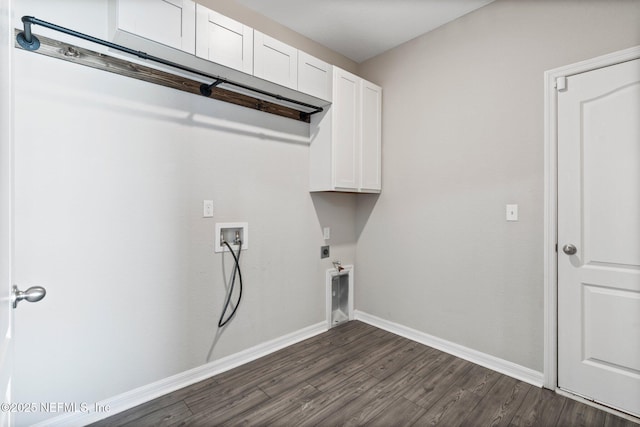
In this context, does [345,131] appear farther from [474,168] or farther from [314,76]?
[474,168]

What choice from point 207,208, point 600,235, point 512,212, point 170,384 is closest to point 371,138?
point 512,212

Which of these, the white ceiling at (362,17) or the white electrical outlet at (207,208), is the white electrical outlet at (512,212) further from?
the white electrical outlet at (207,208)

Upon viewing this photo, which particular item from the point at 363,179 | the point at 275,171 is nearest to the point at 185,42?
the point at 275,171

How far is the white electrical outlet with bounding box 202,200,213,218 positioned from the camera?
7.13 ft

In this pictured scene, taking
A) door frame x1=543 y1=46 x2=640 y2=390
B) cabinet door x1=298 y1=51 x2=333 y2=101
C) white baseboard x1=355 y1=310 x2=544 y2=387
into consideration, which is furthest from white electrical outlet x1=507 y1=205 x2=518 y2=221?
cabinet door x1=298 y1=51 x2=333 y2=101

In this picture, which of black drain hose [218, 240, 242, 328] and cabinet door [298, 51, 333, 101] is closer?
black drain hose [218, 240, 242, 328]

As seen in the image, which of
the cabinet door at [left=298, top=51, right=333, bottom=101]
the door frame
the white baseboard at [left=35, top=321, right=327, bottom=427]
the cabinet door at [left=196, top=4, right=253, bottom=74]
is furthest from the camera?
the cabinet door at [left=298, top=51, right=333, bottom=101]

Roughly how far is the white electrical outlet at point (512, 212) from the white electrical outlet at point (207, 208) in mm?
2187

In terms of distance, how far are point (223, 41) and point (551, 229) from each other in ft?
8.27

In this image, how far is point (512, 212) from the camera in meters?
2.23

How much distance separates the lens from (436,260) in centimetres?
268

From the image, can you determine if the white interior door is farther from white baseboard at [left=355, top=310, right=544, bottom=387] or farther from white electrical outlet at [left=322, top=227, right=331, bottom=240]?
white electrical outlet at [left=322, top=227, right=331, bottom=240]

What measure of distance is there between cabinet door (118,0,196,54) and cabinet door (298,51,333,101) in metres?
0.84

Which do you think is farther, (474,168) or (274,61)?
(474,168)
